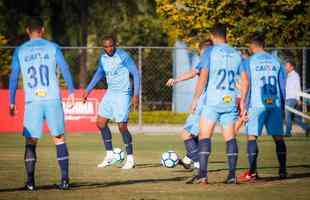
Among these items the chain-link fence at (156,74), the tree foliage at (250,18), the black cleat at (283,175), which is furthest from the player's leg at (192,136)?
the tree foliage at (250,18)

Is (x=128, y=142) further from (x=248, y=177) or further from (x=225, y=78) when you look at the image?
(x=225, y=78)

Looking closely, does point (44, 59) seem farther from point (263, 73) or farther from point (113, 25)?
point (113, 25)

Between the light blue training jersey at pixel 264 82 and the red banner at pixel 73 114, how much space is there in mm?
14694

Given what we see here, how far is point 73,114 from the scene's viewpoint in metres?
29.0

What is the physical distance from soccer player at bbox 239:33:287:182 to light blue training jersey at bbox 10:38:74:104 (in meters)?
3.15

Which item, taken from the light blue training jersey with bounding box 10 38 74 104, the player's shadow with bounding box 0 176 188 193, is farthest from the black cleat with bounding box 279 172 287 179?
the light blue training jersey with bounding box 10 38 74 104

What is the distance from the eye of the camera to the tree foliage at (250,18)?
30.8 m

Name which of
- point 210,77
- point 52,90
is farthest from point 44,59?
point 210,77

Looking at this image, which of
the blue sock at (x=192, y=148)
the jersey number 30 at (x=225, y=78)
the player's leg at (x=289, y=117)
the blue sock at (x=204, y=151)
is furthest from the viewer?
the player's leg at (x=289, y=117)

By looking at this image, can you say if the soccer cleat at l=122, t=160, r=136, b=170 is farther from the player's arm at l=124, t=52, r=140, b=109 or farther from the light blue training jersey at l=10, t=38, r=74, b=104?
the light blue training jersey at l=10, t=38, r=74, b=104

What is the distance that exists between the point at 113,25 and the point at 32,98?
3759 centimetres

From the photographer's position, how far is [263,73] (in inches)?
565

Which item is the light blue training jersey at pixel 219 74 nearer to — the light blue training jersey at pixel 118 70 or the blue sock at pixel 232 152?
the blue sock at pixel 232 152

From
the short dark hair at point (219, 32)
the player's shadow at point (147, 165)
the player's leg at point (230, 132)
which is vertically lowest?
the player's shadow at point (147, 165)
